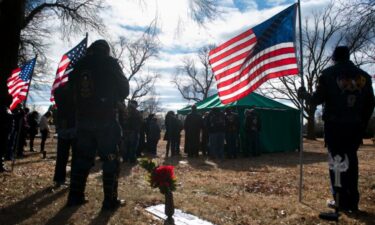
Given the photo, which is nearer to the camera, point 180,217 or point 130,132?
point 180,217

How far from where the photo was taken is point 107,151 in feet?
15.6

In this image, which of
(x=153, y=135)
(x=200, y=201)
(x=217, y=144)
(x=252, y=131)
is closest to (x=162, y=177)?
(x=200, y=201)

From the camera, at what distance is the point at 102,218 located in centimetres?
450

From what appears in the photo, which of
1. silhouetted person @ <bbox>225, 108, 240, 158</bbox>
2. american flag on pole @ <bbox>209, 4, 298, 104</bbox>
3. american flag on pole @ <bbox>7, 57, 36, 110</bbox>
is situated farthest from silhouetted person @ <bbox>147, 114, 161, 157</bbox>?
american flag on pole @ <bbox>209, 4, 298, 104</bbox>

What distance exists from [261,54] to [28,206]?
4.36m

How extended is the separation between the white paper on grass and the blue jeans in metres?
9.09

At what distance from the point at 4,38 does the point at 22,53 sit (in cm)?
1607

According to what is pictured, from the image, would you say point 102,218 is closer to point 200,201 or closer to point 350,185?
point 200,201

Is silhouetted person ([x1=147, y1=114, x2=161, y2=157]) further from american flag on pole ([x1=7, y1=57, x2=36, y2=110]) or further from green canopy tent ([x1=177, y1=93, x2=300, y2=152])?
american flag on pole ([x1=7, y1=57, x2=36, y2=110])

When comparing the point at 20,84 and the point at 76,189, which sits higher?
the point at 20,84

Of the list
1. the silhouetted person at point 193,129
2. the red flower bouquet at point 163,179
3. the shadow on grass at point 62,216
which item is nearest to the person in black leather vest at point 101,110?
the shadow on grass at point 62,216

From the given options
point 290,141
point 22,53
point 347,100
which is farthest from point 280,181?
point 22,53

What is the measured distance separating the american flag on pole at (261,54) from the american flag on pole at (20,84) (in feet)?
18.9

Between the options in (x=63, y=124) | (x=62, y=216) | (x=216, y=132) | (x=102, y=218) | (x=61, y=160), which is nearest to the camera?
(x=102, y=218)
